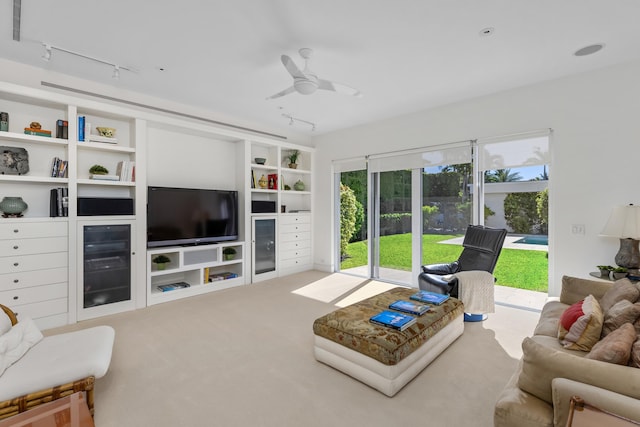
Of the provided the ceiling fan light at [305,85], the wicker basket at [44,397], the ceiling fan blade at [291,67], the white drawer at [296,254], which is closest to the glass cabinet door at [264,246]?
the white drawer at [296,254]

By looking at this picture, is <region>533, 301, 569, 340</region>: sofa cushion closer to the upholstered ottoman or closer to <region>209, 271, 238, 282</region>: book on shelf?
the upholstered ottoman

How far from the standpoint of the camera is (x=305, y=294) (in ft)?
14.4

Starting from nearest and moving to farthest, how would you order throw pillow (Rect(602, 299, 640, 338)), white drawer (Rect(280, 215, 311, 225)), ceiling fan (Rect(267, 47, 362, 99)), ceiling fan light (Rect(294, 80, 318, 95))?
throw pillow (Rect(602, 299, 640, 338)), ceiling fan (Rect(267, 47, 362, 99)), ceiling fan light (Rect(294, 80, 318, 95)), white drawer (Rect(280, 215, 311, 225))

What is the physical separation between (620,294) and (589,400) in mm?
1309

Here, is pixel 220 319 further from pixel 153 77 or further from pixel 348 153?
pixel 348 153

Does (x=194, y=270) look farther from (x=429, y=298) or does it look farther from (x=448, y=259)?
(x=448, y=259)

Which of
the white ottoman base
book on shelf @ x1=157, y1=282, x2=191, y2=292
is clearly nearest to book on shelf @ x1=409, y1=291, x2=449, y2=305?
the white ottoman base

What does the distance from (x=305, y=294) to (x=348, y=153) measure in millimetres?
2674

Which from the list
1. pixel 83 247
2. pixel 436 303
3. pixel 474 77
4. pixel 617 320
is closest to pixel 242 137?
pixel 83 247

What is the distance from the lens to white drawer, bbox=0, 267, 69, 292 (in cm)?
295

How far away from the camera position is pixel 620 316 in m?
1.65

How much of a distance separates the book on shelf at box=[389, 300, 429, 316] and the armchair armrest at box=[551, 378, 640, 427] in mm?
1272

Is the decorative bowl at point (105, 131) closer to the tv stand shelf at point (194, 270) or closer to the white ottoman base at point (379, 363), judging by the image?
the tv stand shelf at point (194, 270)

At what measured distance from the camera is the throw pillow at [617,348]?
130 centimetres
